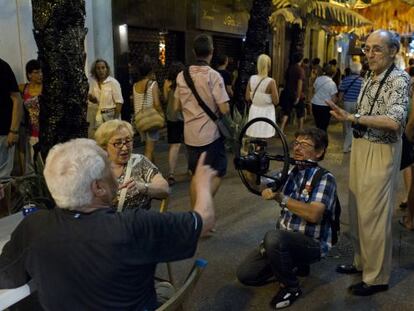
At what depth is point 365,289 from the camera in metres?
3.24

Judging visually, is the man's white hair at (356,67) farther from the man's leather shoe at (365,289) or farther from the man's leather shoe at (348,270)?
the man's leather shoe at (365,289)

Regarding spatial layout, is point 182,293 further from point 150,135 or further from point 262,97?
point 262,97

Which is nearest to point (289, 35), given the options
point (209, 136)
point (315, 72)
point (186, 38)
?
Result: point (315, 72)

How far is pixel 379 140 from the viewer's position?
3.07m

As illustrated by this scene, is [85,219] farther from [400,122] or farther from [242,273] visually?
[400,122]

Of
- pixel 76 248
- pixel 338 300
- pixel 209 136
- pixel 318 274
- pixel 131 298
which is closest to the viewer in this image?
pixel 76 248

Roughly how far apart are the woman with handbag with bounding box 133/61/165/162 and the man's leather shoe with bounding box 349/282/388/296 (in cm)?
349

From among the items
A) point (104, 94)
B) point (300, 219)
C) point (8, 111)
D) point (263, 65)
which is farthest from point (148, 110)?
point (300, 219)

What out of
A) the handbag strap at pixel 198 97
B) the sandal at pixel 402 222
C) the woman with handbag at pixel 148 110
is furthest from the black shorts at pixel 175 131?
the sandal at pixel 402 222

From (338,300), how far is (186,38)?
319 inches

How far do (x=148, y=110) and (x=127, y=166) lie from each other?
3.25 meters

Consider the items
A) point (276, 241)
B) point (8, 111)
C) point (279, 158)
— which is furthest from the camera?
point (8, 111)

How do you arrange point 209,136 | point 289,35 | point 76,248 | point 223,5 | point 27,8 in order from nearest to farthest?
point 76,248
point 209,136
point 27,8
point 223,5
point 289,35

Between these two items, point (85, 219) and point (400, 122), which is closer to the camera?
point (85, 219)
